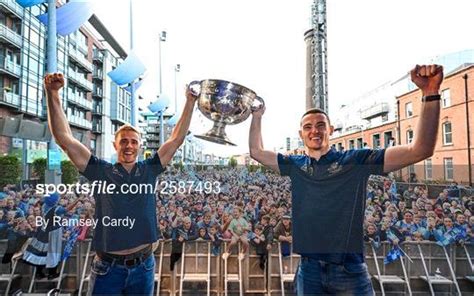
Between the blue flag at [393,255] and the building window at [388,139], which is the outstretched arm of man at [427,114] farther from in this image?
the blue flag at [393,255]

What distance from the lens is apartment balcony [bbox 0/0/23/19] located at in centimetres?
179

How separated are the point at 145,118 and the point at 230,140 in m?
0.87

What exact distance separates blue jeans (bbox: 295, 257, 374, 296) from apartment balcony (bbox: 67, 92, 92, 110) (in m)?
1.70

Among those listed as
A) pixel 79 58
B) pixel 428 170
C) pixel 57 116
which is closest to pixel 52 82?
pixel 57 116

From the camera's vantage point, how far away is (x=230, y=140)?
4.70 ft

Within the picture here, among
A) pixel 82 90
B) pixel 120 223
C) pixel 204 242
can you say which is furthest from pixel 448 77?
pixel 82 90

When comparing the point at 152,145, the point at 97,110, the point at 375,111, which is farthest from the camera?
the point at 97,110

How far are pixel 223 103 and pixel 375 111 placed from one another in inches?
50.4

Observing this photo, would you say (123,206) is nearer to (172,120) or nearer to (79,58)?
(172,120)

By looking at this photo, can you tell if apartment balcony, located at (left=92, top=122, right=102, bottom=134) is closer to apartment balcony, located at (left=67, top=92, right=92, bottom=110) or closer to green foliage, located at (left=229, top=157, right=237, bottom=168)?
apartment balcony, located at (left=67, top=92, right=92, bottom=110)

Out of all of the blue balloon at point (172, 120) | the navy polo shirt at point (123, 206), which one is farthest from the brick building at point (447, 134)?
the navy polo shirt at point (123, 206)

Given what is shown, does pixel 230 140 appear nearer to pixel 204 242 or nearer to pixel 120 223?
pixel 120 223

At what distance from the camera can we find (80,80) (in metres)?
2.09

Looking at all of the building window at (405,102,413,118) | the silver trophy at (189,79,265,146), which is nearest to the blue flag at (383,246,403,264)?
the building window at (405,102,413,118)
